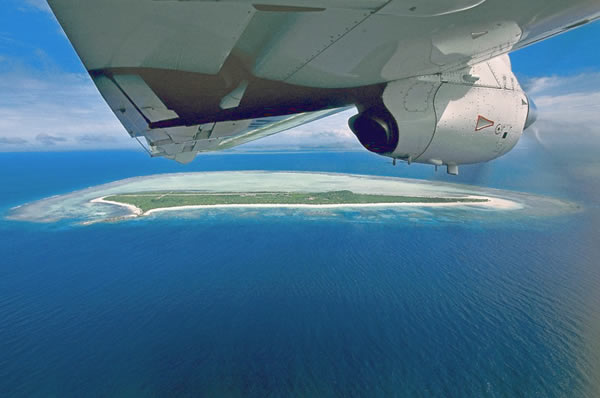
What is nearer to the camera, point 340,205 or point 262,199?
point 340,205

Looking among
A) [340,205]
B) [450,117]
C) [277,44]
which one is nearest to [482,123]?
[450,117]

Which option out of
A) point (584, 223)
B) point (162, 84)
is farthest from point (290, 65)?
point (584, 223)

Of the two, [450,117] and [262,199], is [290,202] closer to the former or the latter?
[262,199]

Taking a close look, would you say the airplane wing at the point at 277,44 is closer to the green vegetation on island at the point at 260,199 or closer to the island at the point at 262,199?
the island at the point at 262,199

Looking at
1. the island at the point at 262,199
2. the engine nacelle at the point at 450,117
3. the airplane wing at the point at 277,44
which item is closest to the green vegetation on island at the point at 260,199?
the island at the point at 262,199

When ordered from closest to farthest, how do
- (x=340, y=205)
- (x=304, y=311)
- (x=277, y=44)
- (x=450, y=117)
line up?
(x=277, y=44), (x=450, y=117), (x=304, y=311), (x=340, y=205)

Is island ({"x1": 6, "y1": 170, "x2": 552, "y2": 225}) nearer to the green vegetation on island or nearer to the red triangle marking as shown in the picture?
the green vegetation on island
